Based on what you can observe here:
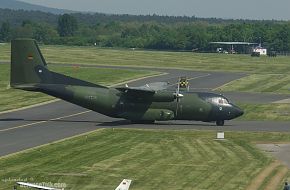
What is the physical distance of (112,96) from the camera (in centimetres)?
6222

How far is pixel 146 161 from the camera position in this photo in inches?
1823

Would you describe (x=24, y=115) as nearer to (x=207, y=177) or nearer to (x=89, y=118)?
(x=89, y=118)

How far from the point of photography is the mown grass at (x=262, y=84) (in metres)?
100

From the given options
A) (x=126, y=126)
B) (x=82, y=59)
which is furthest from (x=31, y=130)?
(x=82, y=59)

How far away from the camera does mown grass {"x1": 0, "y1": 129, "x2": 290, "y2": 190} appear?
132 feet

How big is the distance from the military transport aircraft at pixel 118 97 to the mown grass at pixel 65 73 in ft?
37.2

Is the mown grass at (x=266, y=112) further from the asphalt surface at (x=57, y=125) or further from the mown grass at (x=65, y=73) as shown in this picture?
the mown grass at (x=65, y=73)

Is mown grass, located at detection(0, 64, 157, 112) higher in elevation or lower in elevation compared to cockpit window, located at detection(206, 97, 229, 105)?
lower

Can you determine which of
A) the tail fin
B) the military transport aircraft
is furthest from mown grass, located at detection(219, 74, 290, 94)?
the tail fin

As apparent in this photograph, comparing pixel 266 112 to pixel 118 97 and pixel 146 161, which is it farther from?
pixel 146 161

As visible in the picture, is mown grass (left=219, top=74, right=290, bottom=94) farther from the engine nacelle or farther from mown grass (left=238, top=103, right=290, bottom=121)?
the engine nacelle

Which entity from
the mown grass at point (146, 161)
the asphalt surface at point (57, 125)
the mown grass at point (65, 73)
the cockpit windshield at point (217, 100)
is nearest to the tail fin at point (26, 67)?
the asphalt surface at point (57, 125)

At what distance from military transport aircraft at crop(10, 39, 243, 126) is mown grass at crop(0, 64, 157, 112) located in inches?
447

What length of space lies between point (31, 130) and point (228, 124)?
1689cm
